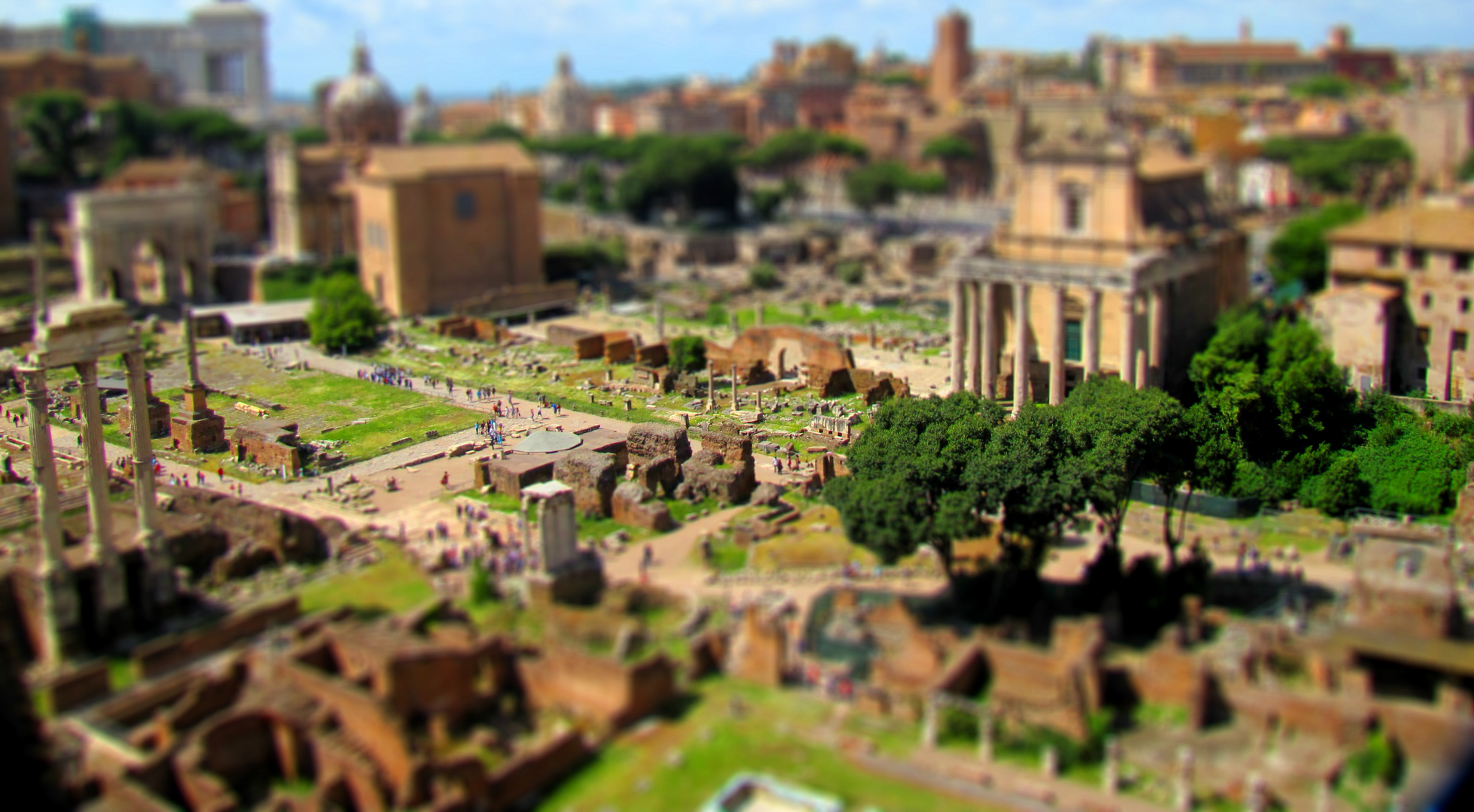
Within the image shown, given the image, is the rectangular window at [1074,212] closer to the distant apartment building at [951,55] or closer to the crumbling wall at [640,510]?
Answer: the crumbling wall at [640,510]

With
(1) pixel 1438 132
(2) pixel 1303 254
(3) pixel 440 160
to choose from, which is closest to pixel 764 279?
(3) pixel 440 160

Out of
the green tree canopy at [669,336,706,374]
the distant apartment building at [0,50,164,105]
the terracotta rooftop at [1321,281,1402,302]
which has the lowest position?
the green tree canopy at [669,336,706,374]

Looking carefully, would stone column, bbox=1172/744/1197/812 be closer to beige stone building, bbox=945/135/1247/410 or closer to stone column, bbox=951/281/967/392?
beige stone building, bbox=945/135/1247/410

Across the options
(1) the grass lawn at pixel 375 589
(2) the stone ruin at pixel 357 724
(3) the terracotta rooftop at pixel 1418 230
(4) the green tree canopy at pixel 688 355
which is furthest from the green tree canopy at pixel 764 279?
(2) the stone ruin at pixel 357 724

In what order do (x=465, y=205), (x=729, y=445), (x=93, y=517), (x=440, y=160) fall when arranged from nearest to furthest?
(x=93, y=517), (x=729, y=445), (x=465, y=205), (x=440, y=160)

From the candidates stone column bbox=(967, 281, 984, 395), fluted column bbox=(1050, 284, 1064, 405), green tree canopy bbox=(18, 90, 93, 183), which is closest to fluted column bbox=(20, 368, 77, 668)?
stone column bbox=(967, 281, 984, 395)

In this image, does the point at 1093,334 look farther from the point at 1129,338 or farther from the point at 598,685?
the point at 598,685
